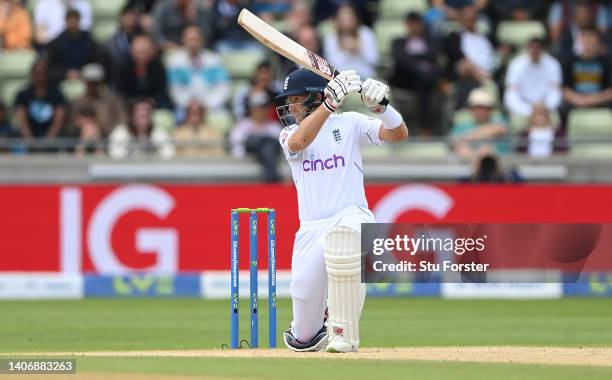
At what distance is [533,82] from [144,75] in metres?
4.09

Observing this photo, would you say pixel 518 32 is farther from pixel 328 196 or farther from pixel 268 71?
pixel 328 196

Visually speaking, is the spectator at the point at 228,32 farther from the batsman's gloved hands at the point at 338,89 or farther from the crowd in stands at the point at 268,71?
Answer: the batsman's gloved hands at the point at 338,89

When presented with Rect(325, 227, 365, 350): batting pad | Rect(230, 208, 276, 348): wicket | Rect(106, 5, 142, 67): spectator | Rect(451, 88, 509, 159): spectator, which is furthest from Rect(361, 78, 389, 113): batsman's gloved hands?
Rect(106, 5, 142, 67): spectator

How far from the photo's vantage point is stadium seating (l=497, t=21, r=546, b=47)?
17.6 meters

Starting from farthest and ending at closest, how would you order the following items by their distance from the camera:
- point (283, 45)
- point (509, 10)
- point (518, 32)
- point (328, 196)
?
point (509, 10) < point (518, 32) < point (283, 45) < point (328, 196)

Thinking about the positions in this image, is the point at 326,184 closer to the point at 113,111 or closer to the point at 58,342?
the point at 58,342

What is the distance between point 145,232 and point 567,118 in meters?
4.63

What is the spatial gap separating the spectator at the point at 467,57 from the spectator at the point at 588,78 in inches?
35.5

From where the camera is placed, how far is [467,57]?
55.0 feet

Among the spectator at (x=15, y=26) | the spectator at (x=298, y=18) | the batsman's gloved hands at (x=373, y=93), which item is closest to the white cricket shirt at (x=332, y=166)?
the batsman's gloved hands at (x=373, y=93)

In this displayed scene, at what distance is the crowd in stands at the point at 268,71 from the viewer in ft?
52.5

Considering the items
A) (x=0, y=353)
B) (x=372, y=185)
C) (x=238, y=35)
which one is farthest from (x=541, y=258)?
(x=238, y=35)

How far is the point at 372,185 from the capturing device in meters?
15.6

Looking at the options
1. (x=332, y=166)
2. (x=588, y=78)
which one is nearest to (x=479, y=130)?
(x=588, y=78)
